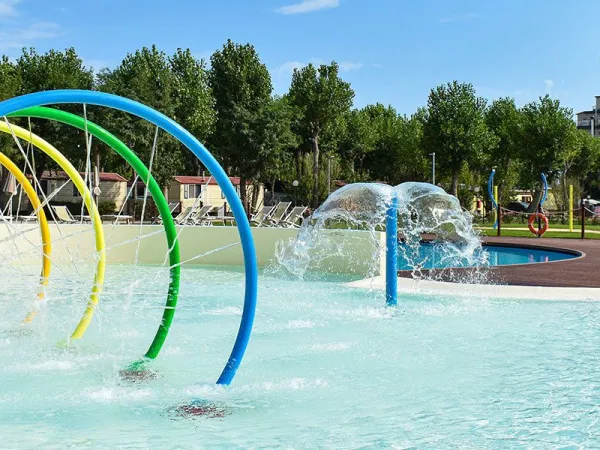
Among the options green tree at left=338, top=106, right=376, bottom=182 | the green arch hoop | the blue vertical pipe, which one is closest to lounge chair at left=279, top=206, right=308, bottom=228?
the blue vertical pipe

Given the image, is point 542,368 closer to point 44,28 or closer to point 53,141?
point 53,141

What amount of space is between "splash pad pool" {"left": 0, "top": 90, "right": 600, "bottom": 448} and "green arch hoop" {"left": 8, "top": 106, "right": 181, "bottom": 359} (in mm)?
276

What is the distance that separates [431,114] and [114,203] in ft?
77.8

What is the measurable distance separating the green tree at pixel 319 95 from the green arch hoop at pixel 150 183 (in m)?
49.1

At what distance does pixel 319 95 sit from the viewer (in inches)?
2247

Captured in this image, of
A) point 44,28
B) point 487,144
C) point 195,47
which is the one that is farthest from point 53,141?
point 487,144

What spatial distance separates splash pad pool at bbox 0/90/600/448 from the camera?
18.0 feet

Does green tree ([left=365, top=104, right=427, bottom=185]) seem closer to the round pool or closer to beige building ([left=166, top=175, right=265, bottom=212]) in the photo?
beige building ([left=166, top=175, right=265, bottom=212])

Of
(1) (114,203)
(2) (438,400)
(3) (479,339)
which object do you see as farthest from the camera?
(1) (114,203)

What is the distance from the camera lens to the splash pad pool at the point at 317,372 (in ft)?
18.0

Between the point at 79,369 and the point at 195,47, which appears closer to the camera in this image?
the point at 79,369

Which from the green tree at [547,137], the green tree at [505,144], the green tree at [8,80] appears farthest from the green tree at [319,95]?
the green tree at [8,80]

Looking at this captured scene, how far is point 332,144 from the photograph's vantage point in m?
64.4

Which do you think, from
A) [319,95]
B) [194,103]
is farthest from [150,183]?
[319,95]
